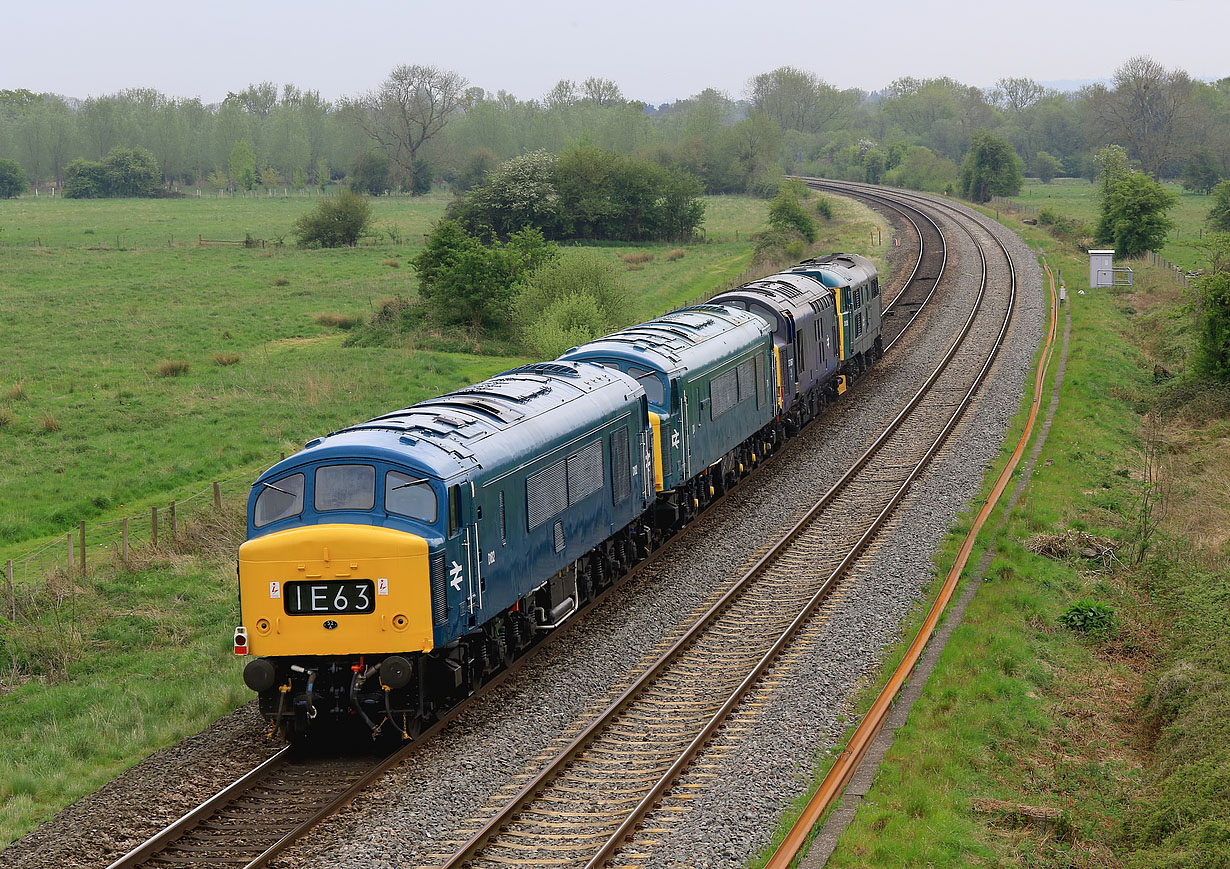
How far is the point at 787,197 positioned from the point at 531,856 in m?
65.9

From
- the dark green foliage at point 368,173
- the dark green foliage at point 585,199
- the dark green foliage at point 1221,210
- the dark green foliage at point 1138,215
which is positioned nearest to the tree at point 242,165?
the dark green foliage at point 368,173

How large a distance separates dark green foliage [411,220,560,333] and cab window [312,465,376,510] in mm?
34490

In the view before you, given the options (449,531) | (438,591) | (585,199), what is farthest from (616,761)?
(585,199)

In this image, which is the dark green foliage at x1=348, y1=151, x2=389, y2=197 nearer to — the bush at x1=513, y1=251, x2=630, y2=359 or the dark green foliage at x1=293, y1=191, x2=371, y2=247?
the dark green foliage at x1=293, y1=191, x2=371, y2=247

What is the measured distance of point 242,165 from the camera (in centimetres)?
14250

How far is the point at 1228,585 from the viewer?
61.3 feet

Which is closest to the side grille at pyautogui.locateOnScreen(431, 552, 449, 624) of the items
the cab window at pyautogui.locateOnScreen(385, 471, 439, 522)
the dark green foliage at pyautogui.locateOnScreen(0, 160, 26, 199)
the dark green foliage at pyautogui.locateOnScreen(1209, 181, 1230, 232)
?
the cab window at pyautogui.locateOnScreen(385, 471, 439, 522)

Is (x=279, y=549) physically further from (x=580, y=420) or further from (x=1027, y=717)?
(x=1027, y=717)

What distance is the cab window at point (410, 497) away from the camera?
14047 mm

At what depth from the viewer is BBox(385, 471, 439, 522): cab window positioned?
46.1ft

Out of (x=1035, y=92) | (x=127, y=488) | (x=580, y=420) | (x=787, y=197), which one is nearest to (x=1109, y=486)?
(x=580, y=420)

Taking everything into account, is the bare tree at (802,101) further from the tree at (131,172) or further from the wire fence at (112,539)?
the wire fence at (112,539)

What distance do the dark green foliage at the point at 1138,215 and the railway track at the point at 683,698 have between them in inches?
1470

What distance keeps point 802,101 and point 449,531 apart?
16157cm
